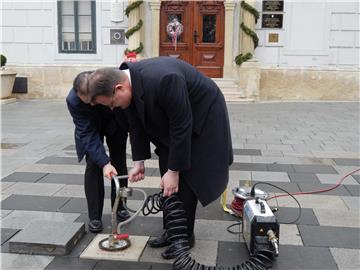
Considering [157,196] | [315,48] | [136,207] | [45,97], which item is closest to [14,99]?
[45,97]

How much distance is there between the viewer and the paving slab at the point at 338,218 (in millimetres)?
4074

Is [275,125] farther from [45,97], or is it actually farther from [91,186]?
[45,97]

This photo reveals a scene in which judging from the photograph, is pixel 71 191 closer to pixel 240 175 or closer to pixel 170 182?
pixel 240 175

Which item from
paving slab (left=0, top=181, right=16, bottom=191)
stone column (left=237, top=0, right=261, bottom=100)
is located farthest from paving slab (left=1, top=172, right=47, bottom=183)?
stone column (left=237, top=0, right=261, bottom=100)

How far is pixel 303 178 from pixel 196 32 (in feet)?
27.8

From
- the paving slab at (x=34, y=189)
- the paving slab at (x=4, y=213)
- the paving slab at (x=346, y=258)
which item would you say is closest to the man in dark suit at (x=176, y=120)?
the paving slab at (x=346, y=258)

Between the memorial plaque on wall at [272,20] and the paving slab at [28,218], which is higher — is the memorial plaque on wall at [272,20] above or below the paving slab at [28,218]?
above

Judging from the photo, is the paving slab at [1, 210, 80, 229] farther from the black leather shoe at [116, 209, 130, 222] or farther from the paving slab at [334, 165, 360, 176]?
the paving slab at [334, 165, 360, 176]

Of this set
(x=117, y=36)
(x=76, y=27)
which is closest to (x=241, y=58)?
(x=117, y=36)

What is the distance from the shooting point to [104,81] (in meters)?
2.85

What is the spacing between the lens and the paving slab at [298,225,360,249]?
12.0ft

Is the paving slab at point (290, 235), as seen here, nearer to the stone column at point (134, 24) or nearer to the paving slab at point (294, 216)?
the paving slab at point (294, 216)

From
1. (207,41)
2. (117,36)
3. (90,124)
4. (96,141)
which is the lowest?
(96,141)

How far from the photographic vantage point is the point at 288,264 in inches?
130
